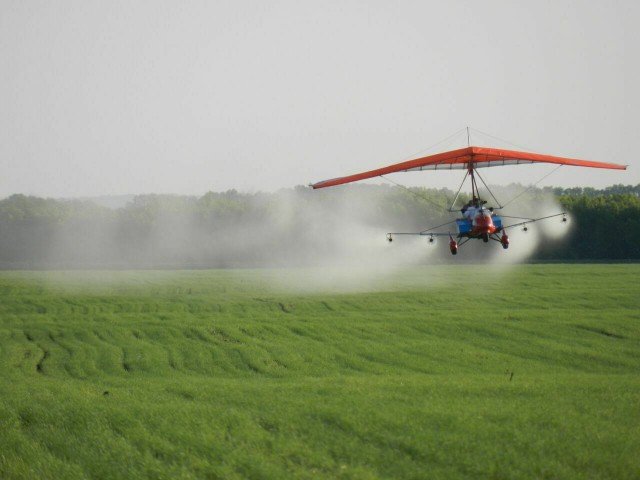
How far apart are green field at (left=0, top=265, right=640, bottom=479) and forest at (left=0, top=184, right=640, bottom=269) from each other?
46.4 m

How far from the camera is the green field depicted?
23688 mm

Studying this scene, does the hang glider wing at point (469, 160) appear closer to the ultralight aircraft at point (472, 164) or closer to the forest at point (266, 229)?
the ultralight aircraft at point (472, 164)

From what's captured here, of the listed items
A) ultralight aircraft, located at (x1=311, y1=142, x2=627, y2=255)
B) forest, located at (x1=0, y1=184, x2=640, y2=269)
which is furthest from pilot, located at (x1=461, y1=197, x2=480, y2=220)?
forest, located at (x1=0, y1=184, x2=640, y2=269)

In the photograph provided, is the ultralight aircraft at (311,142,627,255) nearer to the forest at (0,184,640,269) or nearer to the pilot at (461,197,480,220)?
the pilot at (461,197,480,220)

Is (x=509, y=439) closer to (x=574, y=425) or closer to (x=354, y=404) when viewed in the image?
(x=574, y=425)

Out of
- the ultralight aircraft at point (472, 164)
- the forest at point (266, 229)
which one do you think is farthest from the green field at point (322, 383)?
the forest at point (266, 229)

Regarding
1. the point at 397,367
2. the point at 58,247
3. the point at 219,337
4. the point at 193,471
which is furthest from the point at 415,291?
the point at 58,247

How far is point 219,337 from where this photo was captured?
5169 centimetres

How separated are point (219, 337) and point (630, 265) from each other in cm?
7594

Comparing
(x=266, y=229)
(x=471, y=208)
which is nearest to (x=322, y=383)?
(x=471, y=208)

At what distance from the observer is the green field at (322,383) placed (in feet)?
77.7

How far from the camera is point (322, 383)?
35.0m

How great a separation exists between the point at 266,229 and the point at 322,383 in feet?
375

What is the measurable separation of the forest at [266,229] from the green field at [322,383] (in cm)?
4637
